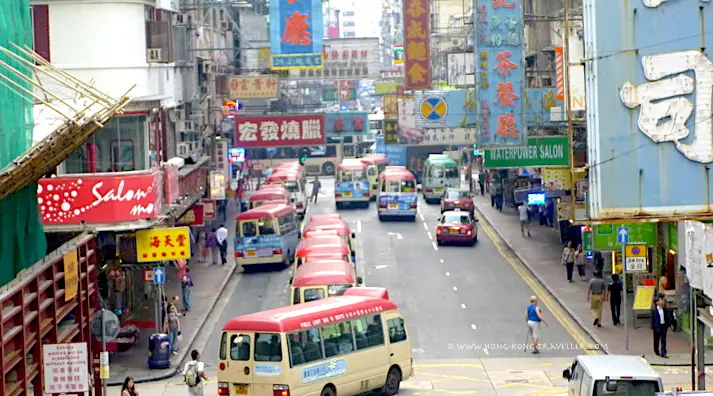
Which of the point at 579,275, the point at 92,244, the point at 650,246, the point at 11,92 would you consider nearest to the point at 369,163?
the point at 579,275

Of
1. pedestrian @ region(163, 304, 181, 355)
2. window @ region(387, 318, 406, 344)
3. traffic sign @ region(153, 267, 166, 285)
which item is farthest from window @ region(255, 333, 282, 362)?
pedestrian @ region(163, 304, 181, 355)

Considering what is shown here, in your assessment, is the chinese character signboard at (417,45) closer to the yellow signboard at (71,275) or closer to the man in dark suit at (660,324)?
the man in dark suit at (660,324)

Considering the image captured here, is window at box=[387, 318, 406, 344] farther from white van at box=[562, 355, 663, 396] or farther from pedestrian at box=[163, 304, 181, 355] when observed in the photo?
pedestrian at box=[163, 304, 181, 355]

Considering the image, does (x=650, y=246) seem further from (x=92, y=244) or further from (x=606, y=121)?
(x=606, y=121)

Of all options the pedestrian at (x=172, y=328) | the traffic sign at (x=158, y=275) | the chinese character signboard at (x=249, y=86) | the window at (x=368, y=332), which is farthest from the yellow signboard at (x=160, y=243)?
the chinese character signboard at (x=249, y=86)

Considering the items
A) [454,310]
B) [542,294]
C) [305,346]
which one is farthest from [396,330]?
[542,294]

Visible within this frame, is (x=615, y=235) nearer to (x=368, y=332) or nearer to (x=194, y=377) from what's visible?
(x=368, y=332)
